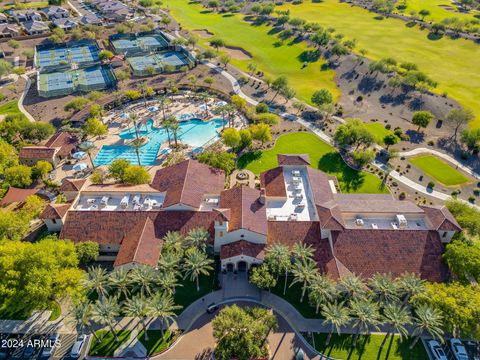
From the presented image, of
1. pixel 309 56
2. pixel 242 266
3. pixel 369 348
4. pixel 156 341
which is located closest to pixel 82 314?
pixel 156 341

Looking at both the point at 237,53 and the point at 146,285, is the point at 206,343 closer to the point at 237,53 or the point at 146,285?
the point at 146,285

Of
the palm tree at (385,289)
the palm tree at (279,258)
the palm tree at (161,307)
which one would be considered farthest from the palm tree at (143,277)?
the palm tree at (385,289)

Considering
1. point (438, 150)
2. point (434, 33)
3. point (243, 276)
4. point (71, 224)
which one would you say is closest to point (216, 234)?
point (243, 276)

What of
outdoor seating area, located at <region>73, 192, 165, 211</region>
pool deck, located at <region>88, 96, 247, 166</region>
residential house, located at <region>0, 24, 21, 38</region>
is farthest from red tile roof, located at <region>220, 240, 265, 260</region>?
residential house, located at <region>0, 24, 21, 38</region>

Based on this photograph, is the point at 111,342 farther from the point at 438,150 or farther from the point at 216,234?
the point at 438,150

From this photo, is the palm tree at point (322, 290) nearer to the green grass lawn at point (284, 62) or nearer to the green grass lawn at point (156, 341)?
the green grass lawn at point (156, 341)

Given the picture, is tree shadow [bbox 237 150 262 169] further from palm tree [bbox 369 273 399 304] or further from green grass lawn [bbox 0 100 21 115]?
green grass lawn [bbox 0 100 21 115]
